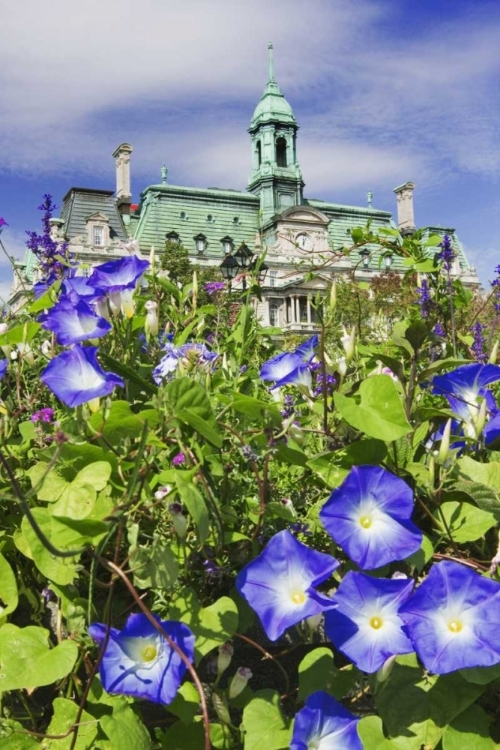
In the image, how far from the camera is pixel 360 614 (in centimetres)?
93

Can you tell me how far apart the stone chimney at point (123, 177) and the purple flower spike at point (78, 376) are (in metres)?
49.7

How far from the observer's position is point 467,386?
121 cm

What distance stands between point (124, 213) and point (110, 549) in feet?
163

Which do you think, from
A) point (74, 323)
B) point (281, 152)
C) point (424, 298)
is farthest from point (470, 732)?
point (281, 152)

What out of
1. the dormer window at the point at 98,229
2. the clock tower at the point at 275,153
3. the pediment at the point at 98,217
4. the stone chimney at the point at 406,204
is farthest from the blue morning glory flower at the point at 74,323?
the stone chimney at the point at 406,204

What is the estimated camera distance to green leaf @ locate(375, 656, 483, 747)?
3.02 ft

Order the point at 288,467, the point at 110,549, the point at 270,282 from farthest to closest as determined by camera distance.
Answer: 1. the point at 270,282
2. the point at 288,467
3. the point at 110,549

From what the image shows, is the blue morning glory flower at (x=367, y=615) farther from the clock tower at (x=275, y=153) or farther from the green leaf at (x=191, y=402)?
the clock tower at (x=275, y=153)

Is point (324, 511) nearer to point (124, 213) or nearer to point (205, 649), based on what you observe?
point (205, 649)

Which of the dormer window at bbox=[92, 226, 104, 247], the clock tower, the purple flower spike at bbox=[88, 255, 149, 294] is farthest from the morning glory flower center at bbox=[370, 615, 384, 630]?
the clock tower

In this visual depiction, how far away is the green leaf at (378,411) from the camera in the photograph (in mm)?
931

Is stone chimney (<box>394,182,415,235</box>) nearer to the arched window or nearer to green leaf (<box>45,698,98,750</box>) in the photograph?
the arched window

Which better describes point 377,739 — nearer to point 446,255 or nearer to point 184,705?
point 184,705

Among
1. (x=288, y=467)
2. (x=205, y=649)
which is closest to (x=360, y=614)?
(x=205, y=649)
